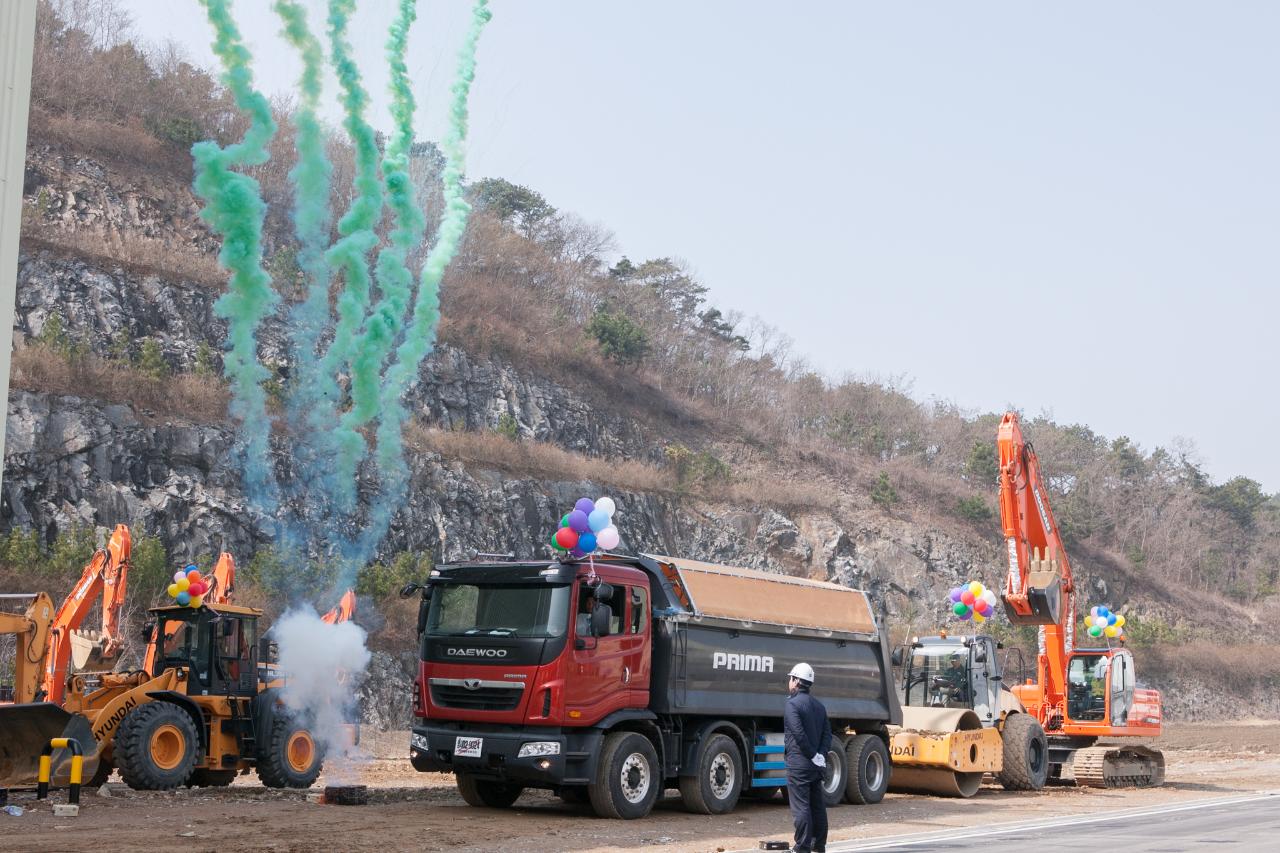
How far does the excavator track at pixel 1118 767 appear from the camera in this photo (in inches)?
987

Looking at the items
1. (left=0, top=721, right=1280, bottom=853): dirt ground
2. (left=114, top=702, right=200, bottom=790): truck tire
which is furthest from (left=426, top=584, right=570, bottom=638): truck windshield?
(left=114, top=702, right=200, bottom=790): truck tire

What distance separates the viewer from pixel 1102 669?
86.5 ft

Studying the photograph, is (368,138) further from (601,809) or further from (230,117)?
(230,117)

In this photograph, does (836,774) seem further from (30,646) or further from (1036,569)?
(30,646)

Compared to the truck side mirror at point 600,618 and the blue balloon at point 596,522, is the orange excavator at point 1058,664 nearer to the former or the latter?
the blue balloon at point 596,522

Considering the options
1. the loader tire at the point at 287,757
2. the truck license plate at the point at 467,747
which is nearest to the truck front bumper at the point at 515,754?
the truck license plate at the point at 467,747

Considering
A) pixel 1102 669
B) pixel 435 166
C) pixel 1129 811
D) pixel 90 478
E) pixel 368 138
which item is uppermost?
pixel 435 166

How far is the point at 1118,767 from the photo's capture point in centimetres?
2553

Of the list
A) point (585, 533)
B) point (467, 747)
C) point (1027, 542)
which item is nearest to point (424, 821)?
point (467, 747)

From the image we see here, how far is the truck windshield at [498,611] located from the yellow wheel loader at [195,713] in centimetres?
443

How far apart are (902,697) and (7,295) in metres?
16.9

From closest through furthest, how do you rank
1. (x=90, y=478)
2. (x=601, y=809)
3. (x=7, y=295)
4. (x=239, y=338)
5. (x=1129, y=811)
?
(x=7, y=295) → (x=601, y=809) → (x=1129, y=811) → (x=239, y=338) → (x=90, y=478)

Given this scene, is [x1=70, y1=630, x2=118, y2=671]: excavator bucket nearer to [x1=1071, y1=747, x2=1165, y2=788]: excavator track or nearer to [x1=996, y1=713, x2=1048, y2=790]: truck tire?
[x1=996, y1=713, x2=1048, y2=790]: truck tire

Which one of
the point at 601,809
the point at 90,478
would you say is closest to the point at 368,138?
the point at 601,809
